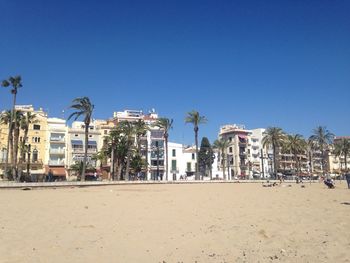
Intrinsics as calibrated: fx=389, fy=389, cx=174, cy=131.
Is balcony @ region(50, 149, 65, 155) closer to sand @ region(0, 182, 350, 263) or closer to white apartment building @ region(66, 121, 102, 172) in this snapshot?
white apartment building @ region(66, 121, 102, 172)

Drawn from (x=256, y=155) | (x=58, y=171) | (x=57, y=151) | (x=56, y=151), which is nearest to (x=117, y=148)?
(x=58, y=171)

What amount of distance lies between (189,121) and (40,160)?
113ft

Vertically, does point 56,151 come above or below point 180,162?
above

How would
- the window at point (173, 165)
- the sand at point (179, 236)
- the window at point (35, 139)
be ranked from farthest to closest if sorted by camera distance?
1. the window at point (173, 165)
2. the window at point (35, 139)
3. the sand at point (179, 236)

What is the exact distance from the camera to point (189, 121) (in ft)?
283

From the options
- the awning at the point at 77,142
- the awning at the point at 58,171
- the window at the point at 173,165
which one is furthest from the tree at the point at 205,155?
the awning at the point at 58,171

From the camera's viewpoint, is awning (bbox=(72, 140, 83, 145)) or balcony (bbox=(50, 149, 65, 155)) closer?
balcony (bbox=(50, 149, 65, 155))

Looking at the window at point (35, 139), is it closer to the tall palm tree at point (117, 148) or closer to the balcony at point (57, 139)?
the balcony at point (57, 139)

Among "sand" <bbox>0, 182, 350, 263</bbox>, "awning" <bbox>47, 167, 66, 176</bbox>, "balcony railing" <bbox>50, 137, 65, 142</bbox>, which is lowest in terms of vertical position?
"sand" <bbox>0, 182, 350, 263</bbox>

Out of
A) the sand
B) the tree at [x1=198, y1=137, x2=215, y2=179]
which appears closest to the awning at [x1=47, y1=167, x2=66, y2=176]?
the tree at [x1=198, y1=137, x2=215, y2=179]

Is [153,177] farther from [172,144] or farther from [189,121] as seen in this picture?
[189,121]

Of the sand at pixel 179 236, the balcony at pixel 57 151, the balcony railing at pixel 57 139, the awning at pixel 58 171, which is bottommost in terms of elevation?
the sand at pixel 179 236

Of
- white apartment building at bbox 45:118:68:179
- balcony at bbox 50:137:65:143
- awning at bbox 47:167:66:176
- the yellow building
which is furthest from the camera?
balcony at bbox 50:137:65:143

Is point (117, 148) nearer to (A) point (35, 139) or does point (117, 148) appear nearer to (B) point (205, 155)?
(A) point (35, 139)
